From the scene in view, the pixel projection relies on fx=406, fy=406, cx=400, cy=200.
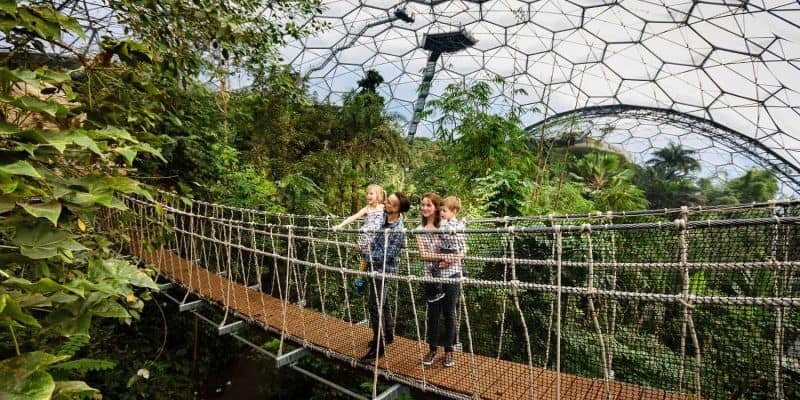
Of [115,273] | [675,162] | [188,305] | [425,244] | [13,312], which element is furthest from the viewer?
[675,162]

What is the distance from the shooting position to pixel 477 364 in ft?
6.67

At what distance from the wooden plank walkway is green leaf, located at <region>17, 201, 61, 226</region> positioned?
5.01 feet

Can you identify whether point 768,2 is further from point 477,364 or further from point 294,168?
point 477,364

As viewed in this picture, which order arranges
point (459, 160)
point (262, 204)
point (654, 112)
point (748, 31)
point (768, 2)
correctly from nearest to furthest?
1. point (262, 204)
2. point (459, 160)
3. point (768, 2)
4. point (748, 31)
5. point (654, 112)

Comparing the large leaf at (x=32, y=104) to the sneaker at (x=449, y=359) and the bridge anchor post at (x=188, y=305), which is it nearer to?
the sneaker at (x=449, y=359)

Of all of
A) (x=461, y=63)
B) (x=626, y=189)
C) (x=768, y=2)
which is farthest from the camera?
(x=461, y=63)

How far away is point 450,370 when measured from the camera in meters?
1.98

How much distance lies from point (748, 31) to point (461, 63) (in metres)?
8.27

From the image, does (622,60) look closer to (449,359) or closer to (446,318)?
(446,318)

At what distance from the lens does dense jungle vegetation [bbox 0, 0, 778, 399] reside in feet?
2.43

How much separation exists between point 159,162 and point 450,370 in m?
4.00

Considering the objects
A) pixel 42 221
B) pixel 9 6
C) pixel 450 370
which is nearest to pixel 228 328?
pixel 450 370

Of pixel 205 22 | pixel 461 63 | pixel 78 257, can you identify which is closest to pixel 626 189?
pixel 205 22

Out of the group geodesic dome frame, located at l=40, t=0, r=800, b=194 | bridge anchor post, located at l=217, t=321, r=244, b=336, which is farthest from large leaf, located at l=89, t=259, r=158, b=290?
geodesic dome frame, located at l=40, t=0, r=800, b=194
